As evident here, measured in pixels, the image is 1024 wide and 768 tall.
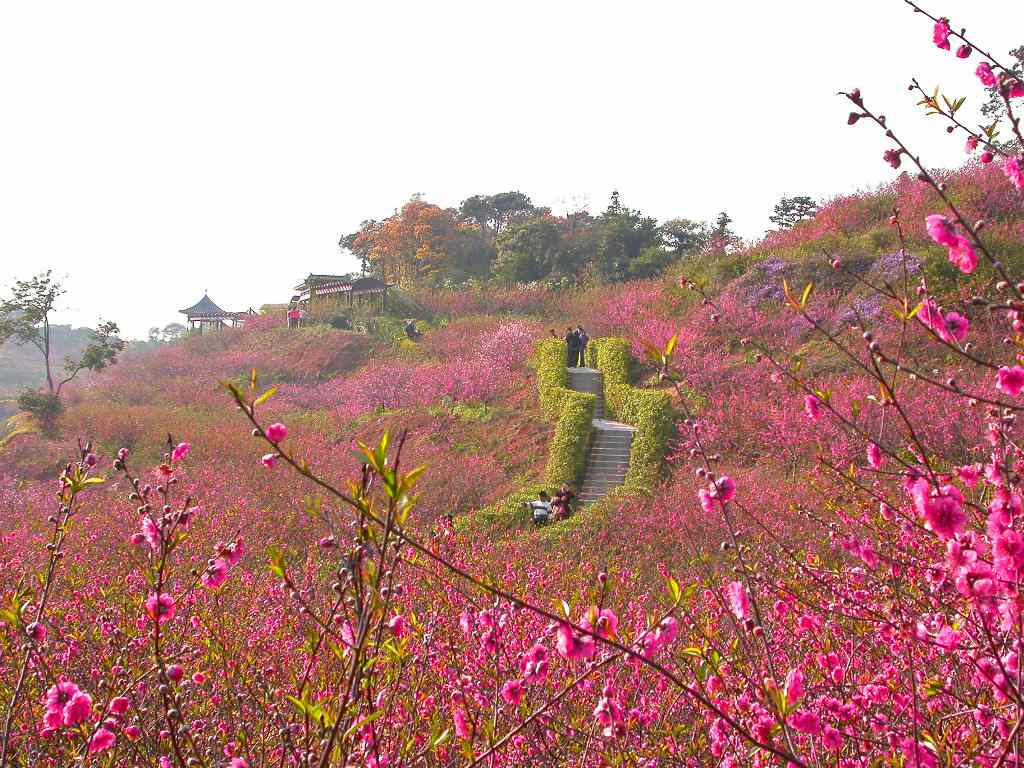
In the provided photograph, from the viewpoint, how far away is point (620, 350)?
16.6m

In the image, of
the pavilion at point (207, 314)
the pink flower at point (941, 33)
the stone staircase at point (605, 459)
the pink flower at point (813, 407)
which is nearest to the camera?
the pink flower at point (941, 33)

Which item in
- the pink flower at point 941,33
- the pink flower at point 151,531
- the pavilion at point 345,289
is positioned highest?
the pavilion at point 345,289

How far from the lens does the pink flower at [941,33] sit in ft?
7.44

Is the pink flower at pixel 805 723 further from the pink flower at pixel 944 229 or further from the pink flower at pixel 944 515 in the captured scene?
the pink flower at pixel 944 229

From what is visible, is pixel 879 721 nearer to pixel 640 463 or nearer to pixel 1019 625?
pixel 1019 625

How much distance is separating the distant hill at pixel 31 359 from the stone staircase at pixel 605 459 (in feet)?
139

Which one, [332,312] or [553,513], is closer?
[553,513]

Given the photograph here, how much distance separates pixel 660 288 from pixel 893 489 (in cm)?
1539

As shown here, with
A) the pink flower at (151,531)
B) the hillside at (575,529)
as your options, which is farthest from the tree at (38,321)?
the pink flower at (151,531)

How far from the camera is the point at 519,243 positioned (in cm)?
3241

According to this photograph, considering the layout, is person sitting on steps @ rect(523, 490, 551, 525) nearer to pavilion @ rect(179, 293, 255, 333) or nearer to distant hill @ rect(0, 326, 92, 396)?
pavilion @ rect(179, 293, 255, 333)

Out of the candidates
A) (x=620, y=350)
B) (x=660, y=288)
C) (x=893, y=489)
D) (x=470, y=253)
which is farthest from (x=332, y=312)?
(x=893, y=489)

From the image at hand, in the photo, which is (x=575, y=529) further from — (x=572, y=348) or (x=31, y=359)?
(x=31, y=359)

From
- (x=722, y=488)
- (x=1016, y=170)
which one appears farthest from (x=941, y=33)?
(x=722, y=488)
